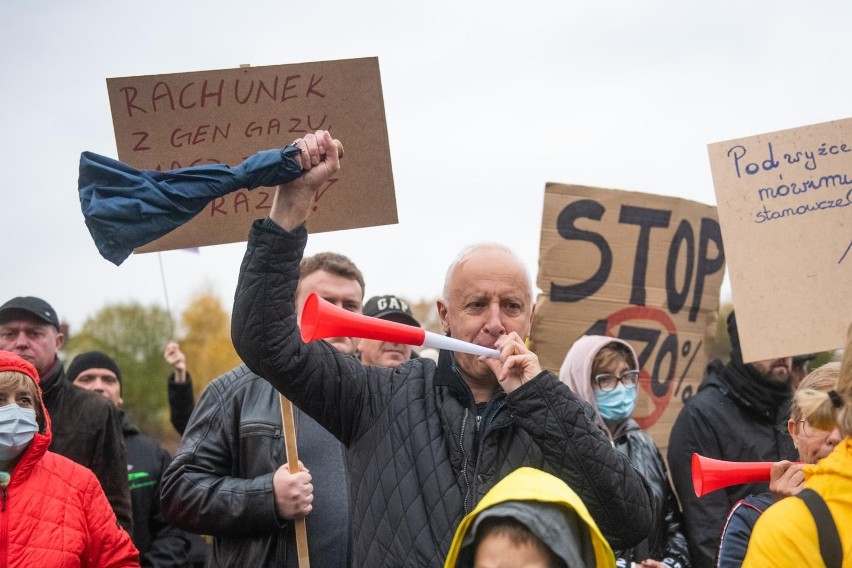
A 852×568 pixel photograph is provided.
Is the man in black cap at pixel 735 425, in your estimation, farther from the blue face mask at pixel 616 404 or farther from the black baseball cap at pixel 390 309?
the black baseball cap at pixel 390 309

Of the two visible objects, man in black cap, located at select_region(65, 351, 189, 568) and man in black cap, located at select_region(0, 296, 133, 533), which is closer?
man in black cap, located at select_region(0, 296, 133, 533)

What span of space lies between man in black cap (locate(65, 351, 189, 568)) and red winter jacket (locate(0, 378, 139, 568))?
3.52 feet

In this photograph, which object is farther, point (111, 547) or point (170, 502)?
point (170, 502)

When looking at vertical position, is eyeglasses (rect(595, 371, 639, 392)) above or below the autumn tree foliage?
above

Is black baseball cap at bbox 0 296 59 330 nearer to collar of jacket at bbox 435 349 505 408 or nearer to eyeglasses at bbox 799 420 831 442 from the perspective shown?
collar of jacket at bbox 435 349 505 408

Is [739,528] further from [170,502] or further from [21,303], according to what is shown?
[21,303]

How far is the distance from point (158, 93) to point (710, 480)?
2.25 m

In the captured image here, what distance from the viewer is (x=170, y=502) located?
4039 millimetres

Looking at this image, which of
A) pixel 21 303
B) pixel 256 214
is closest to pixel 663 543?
pixel 256 214

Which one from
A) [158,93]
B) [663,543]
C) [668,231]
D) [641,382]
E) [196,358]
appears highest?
[158,93]

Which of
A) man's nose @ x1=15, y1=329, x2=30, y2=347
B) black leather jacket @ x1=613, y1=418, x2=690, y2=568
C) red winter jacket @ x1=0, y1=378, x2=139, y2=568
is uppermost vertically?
man's nose @ x1=15, y1=329, x2=30, y2=347

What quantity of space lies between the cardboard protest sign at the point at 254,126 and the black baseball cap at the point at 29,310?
4.89 ft

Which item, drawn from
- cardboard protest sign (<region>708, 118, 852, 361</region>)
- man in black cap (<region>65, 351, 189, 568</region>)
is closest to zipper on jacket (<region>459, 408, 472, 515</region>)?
cardboard protest sign (<region>708, 118, 852, 361</region>)

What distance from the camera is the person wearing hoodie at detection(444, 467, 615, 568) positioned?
8.06 ft
